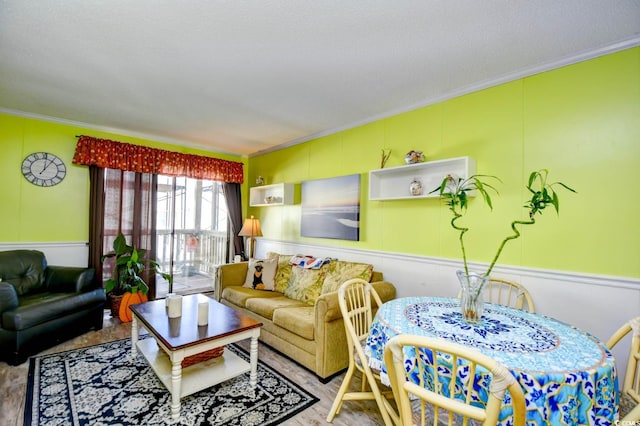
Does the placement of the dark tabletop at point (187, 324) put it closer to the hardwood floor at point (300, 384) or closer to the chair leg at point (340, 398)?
the hardwood floor at point (300, 384)

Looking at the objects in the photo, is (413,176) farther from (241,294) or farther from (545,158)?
(241,294)

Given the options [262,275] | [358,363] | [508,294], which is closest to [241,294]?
[262,275]

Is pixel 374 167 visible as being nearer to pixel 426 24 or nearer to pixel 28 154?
pixel 426 24

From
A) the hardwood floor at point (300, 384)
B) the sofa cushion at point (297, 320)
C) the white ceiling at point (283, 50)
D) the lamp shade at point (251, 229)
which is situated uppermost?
the white ceiling at point (283, 50)

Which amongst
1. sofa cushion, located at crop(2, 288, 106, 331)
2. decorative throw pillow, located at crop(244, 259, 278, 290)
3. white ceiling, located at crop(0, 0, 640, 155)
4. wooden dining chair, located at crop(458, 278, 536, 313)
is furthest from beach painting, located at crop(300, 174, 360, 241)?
sofa cushion, located at crop(2, 288, 106, 331)

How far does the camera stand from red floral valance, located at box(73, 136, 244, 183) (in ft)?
11.9

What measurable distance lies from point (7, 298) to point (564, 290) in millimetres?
4454

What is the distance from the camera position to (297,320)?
2.49m

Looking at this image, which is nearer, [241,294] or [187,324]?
[187,324]

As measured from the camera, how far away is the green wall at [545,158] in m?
1.86

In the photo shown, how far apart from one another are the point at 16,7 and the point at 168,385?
2482 millimetres

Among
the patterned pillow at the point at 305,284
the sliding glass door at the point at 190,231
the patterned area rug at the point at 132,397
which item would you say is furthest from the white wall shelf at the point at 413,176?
the sliding glass door at the point at 190,231

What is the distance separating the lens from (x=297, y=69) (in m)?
2.28

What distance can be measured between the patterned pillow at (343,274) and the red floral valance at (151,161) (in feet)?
8.89
